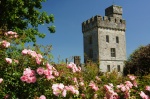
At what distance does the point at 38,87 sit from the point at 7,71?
0.79 metres

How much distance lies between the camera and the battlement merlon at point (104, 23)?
143 feet

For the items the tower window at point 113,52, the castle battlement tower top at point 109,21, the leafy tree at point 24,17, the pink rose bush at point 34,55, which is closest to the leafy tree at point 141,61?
the leafy tree at point 24,17

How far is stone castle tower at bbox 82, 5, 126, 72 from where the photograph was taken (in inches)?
1681

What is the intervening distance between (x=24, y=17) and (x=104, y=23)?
74.6 feet

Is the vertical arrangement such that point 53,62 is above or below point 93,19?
below

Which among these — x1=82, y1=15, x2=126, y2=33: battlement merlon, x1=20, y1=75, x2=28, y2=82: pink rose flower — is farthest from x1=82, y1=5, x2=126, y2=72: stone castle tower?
x1=20, y1=75, x2=28, y2=82: pink rose flower

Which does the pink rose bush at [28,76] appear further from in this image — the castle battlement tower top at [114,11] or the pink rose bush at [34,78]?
the castle battlement tower top at [114,11]

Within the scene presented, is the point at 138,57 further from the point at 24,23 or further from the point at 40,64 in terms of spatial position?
the point at 40,64

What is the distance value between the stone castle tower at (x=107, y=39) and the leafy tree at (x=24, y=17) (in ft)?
62.7

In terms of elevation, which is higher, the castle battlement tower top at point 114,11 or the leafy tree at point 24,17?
the castle battlement tower top at point 114,11

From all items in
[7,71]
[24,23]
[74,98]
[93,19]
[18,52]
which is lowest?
[74,98]

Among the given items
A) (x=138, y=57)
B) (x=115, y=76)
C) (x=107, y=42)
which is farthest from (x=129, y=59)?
(x=115, y=76)

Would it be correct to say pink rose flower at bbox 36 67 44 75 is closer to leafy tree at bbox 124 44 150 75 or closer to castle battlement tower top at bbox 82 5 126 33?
leafy tree at bbox 124 44 150 75

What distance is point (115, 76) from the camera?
10.4 metres
